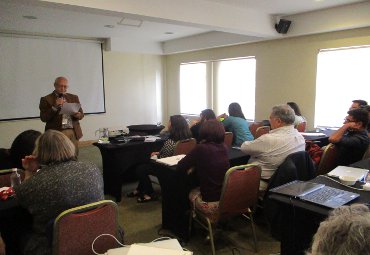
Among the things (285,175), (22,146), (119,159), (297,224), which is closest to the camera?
(297,224)

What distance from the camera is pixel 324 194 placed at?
1.69 metres

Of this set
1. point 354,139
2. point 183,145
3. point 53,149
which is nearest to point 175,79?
point 183,145

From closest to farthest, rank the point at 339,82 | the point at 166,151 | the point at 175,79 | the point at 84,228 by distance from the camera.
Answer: the point at 84,228 → the point at 166,151 → the point at 339,82 → the point at 175,79

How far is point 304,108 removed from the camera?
18.1 feet

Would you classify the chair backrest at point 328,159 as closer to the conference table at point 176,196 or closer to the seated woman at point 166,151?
the conference table at point 176,196

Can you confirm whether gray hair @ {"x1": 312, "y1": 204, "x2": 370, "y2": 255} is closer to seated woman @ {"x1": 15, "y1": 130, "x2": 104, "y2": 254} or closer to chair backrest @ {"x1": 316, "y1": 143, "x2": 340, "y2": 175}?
seated woman @ {"x1": 15, "y1": 130, "x2": 104, "y2": 254}

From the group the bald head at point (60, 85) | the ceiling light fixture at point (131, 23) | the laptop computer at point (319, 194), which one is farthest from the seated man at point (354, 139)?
the ceiling light fixture at point (131, 23)

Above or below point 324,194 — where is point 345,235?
above

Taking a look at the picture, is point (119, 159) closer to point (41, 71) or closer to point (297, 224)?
point (297, 224)

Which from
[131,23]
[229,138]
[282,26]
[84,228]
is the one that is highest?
[131,23]

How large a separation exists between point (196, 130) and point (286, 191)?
2.23m

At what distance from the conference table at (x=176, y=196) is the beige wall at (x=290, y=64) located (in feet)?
10.5

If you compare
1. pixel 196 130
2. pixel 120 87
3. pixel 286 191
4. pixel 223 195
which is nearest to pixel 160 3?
pixel 196 130

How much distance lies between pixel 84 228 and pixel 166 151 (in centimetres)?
169
